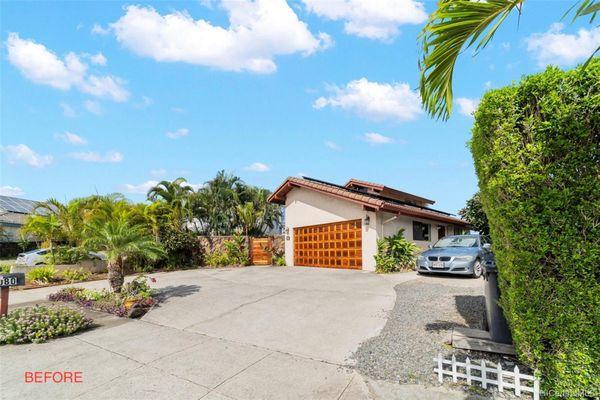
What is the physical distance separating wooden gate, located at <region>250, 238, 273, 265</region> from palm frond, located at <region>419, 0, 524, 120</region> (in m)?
15.5

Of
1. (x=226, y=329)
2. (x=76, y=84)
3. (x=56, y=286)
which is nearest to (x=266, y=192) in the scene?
Answer: (x=56, y=286)

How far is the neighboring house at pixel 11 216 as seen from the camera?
27.0m

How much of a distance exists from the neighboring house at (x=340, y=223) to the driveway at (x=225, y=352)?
5466mm

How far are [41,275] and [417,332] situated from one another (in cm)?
1440

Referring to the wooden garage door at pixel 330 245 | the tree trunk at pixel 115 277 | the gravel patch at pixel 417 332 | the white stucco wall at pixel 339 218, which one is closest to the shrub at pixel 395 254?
the white stucco wall at pixel 339 218

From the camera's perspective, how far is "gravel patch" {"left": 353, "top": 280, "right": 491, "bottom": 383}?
400cm

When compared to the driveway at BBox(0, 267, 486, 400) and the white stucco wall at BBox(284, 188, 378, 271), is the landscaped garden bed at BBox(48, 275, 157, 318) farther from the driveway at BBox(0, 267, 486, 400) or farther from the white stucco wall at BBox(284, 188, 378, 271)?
the white stucco wall at BBox(284, 188, 378, 271)

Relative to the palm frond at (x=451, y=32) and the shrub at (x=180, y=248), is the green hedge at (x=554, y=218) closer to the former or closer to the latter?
the palm frond at (x=451, y=32)

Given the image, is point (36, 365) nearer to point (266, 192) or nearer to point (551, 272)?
point (551, 272)

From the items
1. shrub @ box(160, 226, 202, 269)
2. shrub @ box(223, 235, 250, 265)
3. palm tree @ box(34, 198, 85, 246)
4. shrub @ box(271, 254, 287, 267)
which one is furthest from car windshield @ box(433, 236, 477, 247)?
palm tree @ box(34, 198, 85, 246)

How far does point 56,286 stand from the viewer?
39.4 ft

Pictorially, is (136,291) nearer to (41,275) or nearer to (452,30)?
(41,275)

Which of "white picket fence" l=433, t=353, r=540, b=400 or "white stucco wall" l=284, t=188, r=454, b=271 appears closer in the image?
"white picket fence" l=433, t=353, r=540, b=400

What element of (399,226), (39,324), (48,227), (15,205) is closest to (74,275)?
(48,227)
